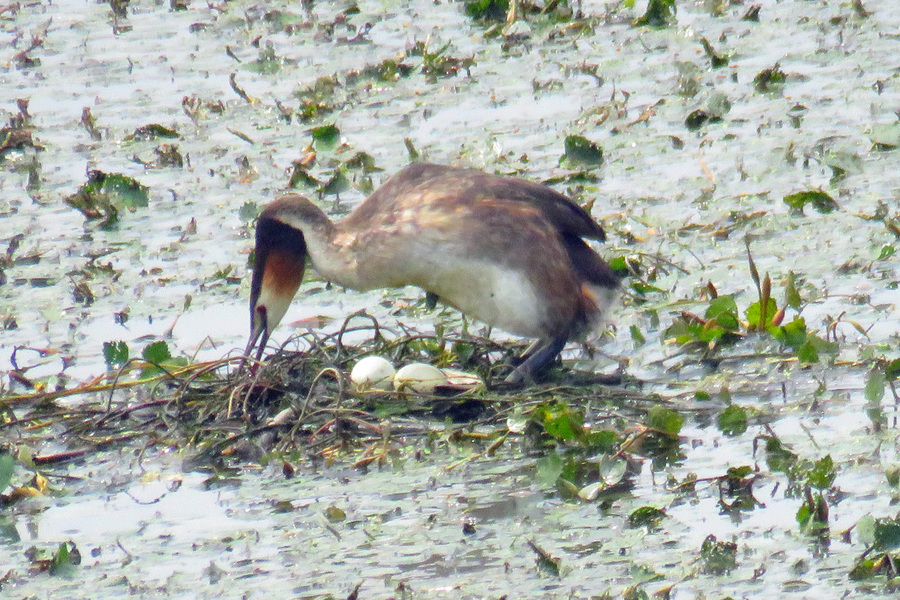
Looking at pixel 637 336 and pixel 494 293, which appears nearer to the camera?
pixel 494 293

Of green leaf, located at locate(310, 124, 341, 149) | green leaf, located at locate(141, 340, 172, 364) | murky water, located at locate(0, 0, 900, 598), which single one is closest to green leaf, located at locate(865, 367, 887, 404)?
murky water, located at locate(0, 0, 900, 598)

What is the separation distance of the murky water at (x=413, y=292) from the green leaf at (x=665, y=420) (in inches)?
3.8

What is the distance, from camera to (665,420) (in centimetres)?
558

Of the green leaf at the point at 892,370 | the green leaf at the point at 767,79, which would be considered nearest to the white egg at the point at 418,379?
the green leaf at the point at 892,370

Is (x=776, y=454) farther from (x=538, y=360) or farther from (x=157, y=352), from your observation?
(x=157, y=352)

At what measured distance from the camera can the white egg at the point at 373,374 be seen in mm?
6273

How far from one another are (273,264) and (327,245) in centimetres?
26

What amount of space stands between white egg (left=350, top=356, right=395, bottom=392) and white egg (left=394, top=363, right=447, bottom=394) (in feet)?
0.22

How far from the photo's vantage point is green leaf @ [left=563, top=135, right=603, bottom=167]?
8.90 metres

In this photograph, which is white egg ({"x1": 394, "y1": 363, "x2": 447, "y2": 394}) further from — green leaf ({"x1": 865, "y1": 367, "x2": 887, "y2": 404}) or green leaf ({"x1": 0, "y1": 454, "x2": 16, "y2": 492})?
green leaf ({"x1": 865, "y1": 367, "x2": 887, "y2": 404})

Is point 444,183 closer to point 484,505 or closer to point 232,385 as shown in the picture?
point 232,385

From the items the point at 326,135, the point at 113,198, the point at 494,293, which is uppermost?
the point at 494,293

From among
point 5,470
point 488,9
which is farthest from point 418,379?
point 488,9

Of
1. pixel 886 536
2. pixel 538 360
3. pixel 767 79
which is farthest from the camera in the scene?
pixel 767 79
